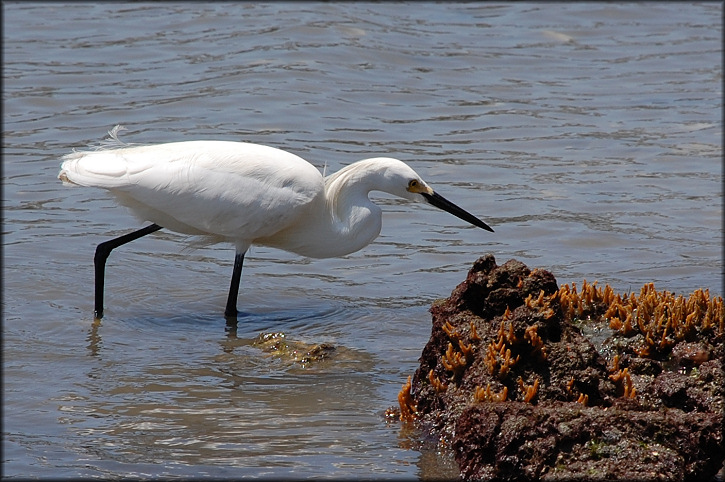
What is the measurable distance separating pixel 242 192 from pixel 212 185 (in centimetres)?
22

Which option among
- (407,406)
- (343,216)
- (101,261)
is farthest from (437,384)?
(101,261)

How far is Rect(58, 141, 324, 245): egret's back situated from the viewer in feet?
24.8

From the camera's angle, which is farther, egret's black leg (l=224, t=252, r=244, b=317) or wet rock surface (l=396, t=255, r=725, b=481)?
egret's black leg (l=224, t=252, r=244, b=317)

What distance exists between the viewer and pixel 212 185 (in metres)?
7.57

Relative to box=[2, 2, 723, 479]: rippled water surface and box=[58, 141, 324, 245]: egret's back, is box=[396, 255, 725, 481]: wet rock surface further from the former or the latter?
box=[58, 141, 324, 245]: egret's back

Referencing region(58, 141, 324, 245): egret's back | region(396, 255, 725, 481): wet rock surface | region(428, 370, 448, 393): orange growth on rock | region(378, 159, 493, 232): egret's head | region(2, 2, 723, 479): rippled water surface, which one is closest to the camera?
region(396, 255, 725, 481): wet rock surface

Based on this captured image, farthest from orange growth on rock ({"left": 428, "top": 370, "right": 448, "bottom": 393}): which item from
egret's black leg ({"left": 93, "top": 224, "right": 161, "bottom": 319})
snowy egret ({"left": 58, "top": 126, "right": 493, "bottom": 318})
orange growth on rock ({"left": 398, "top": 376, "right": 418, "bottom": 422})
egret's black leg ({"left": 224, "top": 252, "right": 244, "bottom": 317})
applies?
egret's black leg ({"left": 93, "top": 224, "right": 161, "bottom": 319})

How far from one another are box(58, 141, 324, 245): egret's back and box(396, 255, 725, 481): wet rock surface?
2277 mm

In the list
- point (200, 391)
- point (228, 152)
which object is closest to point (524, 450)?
point (200, 391)

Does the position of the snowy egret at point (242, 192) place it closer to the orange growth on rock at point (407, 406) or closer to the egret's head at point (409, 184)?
the egret's head at point (409, 184)

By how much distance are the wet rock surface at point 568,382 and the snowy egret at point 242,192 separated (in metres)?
2.27

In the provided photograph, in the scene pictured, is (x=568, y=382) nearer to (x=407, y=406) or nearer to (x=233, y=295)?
(x=407, y=406)

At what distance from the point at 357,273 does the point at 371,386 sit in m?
2.72

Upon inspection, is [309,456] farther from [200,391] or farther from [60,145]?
[60,145]
